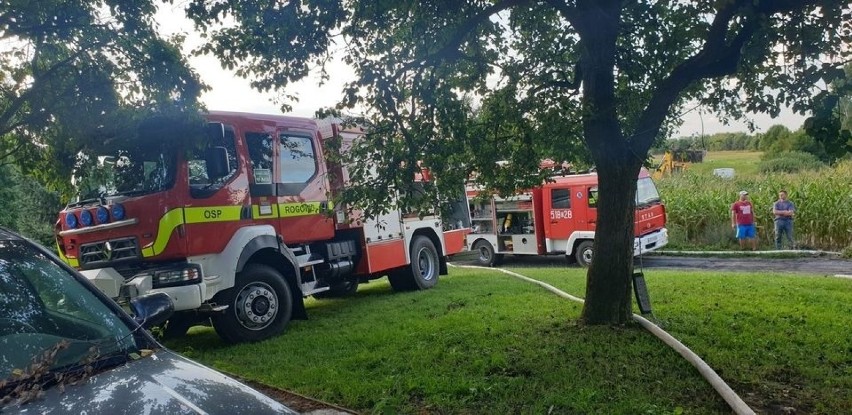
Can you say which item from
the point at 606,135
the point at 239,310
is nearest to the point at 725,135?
the point at 606,135

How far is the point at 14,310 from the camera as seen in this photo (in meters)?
2.81

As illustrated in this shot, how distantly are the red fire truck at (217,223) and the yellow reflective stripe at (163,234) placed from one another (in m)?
0.01

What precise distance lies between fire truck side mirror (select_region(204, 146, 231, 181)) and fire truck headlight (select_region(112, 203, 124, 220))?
1013mm

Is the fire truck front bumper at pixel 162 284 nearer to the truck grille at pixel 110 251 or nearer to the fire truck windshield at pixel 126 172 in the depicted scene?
the truck grille at pixel 110 251

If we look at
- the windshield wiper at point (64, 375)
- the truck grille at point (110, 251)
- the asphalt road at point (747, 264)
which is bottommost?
the asphalt road at point (747, 264)

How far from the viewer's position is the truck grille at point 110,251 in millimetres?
7210

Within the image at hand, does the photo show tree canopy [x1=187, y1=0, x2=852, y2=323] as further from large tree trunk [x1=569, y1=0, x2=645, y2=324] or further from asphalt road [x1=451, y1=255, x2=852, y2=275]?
asphalt road [x1=451, y1=255, x2=852, y2=275]

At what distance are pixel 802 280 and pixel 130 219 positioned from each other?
395 inches

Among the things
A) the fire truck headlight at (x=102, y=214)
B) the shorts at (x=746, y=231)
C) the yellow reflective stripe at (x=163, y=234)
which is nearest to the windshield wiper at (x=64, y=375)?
the yellow reflective stripe at (x=163, y=234)

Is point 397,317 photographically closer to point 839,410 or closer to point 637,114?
point 637,114

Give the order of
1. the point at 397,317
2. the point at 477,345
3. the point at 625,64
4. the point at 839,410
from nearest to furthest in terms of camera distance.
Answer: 1. the point at 839,410
2. the point at 477,345
3. the point at 625,64
4. the point at 397,317

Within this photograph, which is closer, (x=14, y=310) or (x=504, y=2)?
(x=14, y=310)

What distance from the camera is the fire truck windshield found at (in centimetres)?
732

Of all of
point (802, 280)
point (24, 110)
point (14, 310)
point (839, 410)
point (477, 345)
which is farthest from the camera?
point (802, 280)
